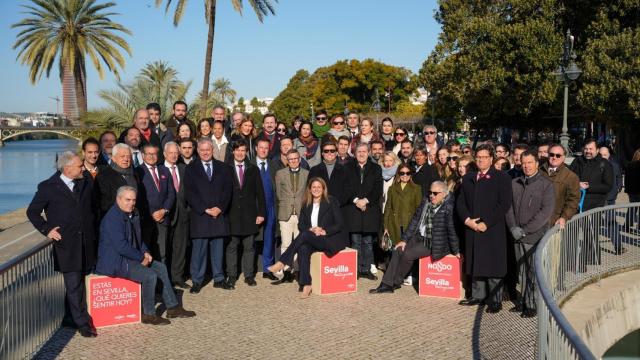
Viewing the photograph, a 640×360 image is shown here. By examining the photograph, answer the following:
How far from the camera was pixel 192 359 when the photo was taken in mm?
5887

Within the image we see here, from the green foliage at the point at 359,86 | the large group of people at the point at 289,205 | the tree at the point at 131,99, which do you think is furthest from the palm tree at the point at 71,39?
the green foliage at the point at 359,86

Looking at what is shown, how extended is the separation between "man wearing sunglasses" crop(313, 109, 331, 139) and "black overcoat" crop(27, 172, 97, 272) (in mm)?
5850

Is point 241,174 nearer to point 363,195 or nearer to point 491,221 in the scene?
point 363,195

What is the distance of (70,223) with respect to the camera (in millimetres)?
6426

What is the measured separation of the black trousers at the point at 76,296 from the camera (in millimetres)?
6551

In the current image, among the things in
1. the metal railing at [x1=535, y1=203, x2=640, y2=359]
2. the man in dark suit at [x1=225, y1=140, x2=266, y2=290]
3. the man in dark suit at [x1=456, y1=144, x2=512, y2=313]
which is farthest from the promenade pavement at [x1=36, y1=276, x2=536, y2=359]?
the metal railing at [x1=535, y1=203, x2=640, y2=359]

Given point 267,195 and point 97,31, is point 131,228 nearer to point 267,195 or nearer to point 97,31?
point 267,195

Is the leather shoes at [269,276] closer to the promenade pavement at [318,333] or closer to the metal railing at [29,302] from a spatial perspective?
the promenade pavement at [318,333]

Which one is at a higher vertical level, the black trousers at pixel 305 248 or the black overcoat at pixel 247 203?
the black overcoat at pixel 247 203

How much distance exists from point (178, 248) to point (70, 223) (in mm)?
2516

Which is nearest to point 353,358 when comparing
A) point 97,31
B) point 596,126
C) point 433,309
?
point 433,309

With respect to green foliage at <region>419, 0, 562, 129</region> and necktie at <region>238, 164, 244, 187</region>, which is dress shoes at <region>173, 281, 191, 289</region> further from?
green foliage at <region>419, 0, 562, 129</region>

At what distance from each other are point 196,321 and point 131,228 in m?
1.37

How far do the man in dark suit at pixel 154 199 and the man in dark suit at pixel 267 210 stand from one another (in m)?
1.60
